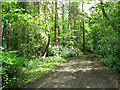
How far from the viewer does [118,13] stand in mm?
3393

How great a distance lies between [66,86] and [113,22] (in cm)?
267

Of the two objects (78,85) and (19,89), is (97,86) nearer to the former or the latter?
(78,85)

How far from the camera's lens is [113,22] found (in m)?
3.49

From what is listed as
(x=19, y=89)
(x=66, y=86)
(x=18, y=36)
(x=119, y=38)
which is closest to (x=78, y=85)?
(x=66, y=86)

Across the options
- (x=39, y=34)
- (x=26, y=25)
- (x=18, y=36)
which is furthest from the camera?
(x=39, y=34)

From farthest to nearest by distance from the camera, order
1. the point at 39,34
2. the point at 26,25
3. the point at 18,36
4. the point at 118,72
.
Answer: the point at 39,34, the point at 18,36, the point at 26,25, the point at 118,72

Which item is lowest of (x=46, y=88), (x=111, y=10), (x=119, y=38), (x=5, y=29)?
(x=46, y=88)

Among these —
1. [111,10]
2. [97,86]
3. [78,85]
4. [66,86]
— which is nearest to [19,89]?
[66,86]

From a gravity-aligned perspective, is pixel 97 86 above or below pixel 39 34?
below

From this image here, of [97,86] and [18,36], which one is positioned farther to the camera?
[18,36]

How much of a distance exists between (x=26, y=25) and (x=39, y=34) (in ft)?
5.09

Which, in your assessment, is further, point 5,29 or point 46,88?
point 5,29

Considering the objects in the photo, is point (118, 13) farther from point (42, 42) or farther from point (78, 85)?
point (42, 42)

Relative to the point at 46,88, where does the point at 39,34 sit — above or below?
above
